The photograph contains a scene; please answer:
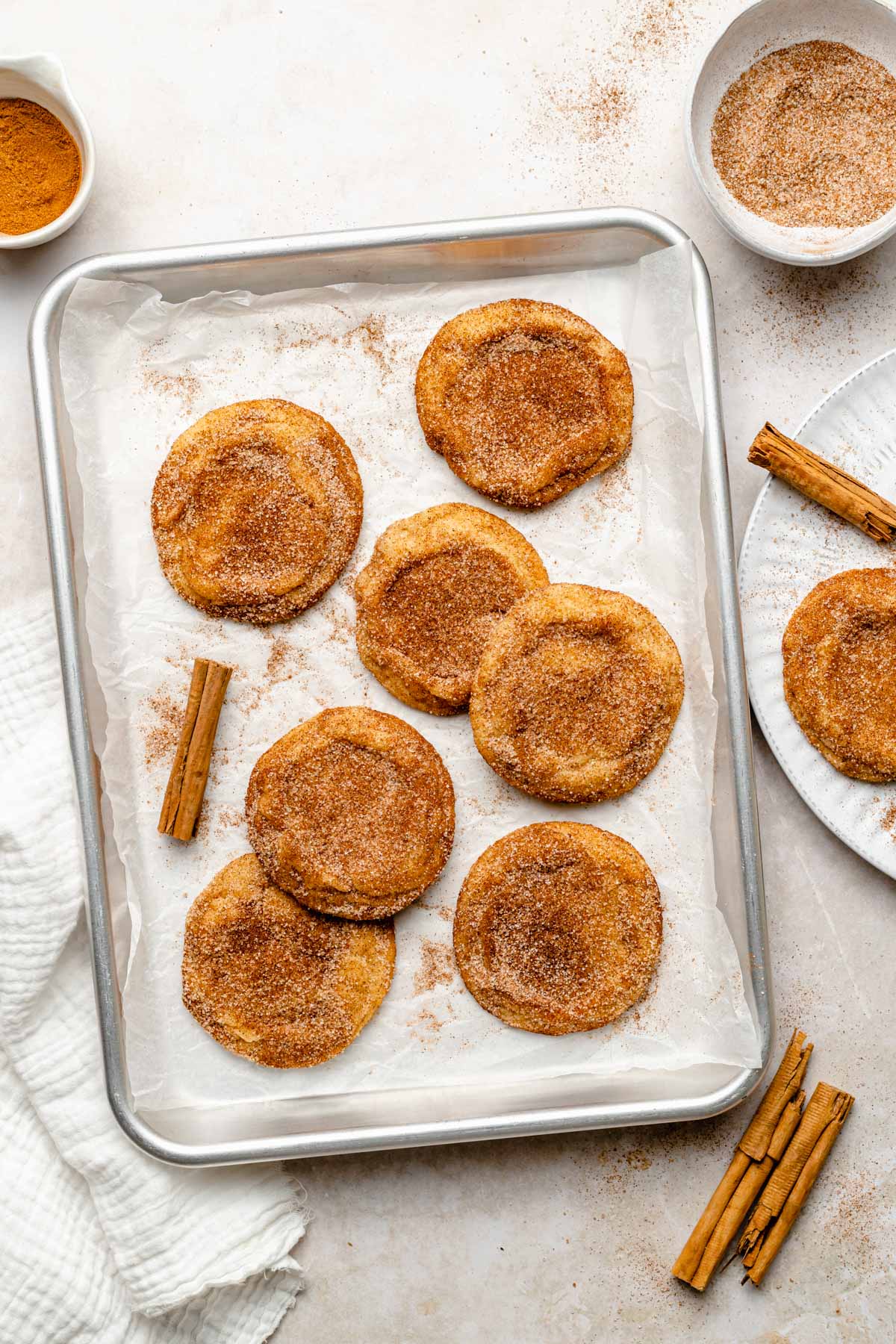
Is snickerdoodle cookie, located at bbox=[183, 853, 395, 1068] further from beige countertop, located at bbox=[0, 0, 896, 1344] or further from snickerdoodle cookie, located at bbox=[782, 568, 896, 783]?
snickerdoodle cookie, located at bbox=[782, 568, 896, 783]

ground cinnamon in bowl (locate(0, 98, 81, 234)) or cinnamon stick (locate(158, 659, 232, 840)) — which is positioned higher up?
ground cinnamon in bowl (locate(0, 98, 81, 234))

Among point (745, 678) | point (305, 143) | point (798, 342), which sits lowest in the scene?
A: point (745, 678)

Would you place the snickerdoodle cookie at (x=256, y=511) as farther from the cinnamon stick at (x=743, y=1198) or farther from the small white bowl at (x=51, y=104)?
the cinnamon stick at (x=743, y=1198)

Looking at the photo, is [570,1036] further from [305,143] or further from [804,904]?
[305,143]

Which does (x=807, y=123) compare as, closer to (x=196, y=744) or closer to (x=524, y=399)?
(x=524, y=399)

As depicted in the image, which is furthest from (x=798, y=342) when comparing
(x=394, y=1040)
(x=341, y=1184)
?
(x=341, y=1184)

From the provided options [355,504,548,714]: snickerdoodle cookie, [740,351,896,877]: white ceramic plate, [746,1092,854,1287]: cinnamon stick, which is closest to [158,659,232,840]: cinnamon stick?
[355,504,548,714]: snickerdoodle cookie

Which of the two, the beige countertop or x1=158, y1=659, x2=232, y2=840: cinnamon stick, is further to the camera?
the beige countertop
